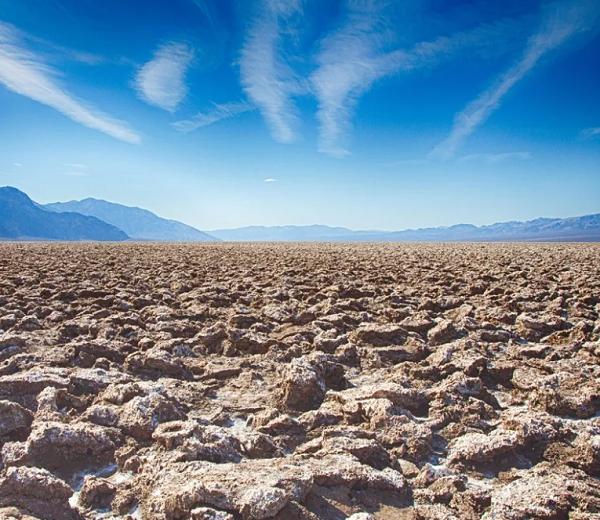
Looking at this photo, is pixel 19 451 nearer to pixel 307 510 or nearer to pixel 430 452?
pixel 307 510

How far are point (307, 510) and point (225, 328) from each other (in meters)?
3.26

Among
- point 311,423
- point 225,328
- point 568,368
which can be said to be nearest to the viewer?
point 311,423

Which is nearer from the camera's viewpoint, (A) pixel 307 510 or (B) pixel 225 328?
(A) pixel 307 510

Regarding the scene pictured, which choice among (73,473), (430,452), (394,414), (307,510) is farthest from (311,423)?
(73,473)

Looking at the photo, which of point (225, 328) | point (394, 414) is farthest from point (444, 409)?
point (225, 328)

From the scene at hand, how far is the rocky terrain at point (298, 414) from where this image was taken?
6.72ft

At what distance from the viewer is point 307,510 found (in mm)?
1976

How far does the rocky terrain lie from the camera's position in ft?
6.72

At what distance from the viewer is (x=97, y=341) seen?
4.41 metres

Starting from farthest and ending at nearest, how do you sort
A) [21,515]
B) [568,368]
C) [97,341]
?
1. [97,341]
2. [568,368]
3. [21,515]

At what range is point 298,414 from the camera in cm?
308

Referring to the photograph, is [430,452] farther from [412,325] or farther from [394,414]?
[412,325]

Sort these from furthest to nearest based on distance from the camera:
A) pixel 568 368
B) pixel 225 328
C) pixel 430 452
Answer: pixel 225 328, pixel 568 368, pixel 430 452

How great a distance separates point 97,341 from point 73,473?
87.2 inches
